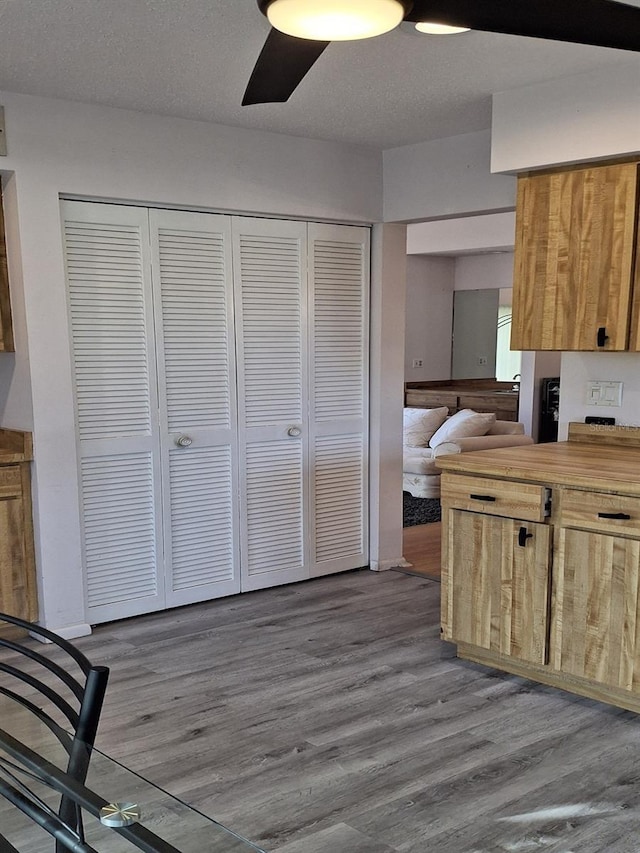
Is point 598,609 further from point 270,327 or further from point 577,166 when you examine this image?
point 270,327

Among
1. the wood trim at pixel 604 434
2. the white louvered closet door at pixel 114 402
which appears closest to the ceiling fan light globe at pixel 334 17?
the white louvered closet door at pixel 114 402

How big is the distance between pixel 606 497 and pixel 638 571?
27cm

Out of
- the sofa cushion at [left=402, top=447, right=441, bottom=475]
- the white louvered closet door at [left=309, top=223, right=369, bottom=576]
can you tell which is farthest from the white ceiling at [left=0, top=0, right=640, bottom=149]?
the sofa cushion at [left=402, top=447, right=441, bottom=475]

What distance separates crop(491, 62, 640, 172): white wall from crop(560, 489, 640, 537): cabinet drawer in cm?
133

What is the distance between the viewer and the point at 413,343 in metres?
9.46

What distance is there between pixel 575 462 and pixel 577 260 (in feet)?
2.75

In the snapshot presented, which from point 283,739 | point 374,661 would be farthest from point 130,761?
point 374,661

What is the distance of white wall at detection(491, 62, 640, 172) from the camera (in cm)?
304

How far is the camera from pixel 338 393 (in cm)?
464

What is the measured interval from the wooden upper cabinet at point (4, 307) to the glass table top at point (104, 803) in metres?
2.44

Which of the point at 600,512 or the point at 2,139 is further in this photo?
the point at 2,139

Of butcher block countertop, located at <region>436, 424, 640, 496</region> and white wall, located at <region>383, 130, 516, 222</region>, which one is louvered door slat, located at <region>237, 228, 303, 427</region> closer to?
white wall, located at <region>383, 130, 516, 222</region>

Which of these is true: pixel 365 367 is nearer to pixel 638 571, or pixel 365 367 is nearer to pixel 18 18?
pixel 638 571

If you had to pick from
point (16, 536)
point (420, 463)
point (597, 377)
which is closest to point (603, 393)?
point (597, 377)
